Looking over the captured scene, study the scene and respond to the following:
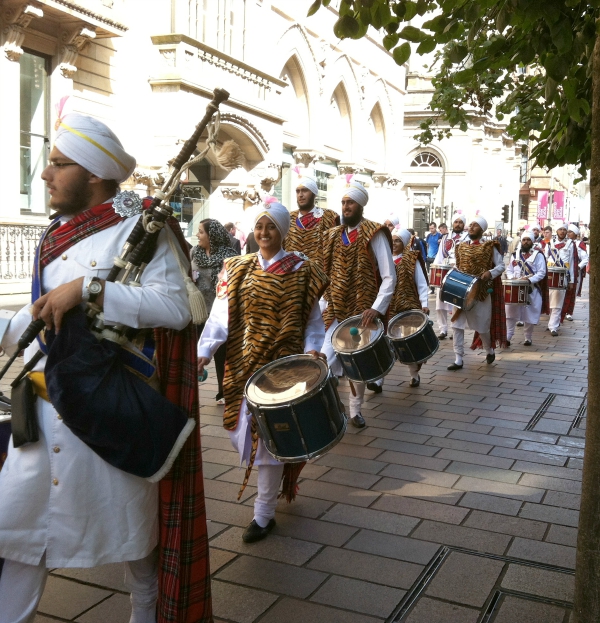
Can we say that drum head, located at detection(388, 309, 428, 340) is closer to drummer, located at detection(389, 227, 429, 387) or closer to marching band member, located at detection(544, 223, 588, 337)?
drummer, located at detection(389, 227, 429, 387)

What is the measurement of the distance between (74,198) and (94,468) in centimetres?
90

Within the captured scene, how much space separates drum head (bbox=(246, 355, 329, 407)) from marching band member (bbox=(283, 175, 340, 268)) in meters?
3.63

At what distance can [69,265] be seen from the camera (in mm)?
2688

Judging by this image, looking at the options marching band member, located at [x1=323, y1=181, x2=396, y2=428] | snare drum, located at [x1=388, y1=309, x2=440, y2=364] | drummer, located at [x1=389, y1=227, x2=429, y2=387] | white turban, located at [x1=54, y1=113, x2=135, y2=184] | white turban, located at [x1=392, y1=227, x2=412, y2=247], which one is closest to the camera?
white turban, located at [x1=54, y1=113, x2=135, y2=184]

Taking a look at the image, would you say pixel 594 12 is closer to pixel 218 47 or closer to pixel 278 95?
pixel 218 47

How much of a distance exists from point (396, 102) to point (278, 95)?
13708 millimetres

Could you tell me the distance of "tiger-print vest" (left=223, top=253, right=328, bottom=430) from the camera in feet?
15.0

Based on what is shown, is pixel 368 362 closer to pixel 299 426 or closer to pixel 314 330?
pixel 314 330

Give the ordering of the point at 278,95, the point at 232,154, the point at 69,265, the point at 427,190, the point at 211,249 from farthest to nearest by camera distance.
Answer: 1. the point at 427,190
2. the point at 278,95
3. the point at 232,154
4. the point at 211,249
5. the point at 69,265

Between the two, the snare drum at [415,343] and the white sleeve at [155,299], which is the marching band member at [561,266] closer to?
the snare drum at [415,343]

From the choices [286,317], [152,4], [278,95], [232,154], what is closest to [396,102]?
[278,95]

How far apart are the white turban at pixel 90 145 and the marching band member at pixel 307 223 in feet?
17.1

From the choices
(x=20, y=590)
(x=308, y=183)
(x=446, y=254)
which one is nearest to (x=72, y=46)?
(x=446, y=254)

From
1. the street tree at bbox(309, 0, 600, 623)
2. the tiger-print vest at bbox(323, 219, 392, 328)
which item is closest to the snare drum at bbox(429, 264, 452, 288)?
the tiger-print vest at bbox(323, 219, 392, 328)
